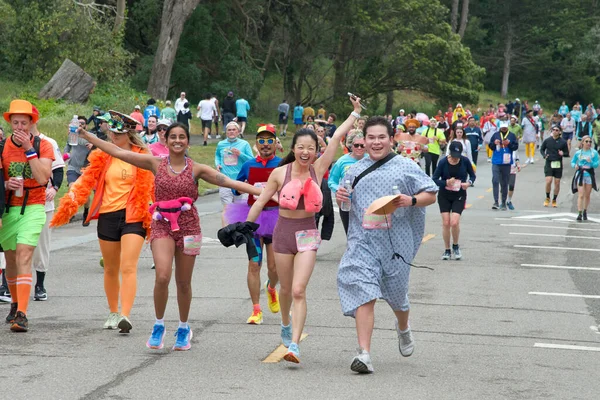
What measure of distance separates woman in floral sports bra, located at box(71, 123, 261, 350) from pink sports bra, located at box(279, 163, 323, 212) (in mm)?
505

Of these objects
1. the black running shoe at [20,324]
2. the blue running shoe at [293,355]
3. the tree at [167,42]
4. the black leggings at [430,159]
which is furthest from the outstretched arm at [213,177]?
the tree at [167,42]

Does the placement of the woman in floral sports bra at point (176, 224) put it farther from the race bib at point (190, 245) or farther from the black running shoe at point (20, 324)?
the black running shoe at point (20, 324)

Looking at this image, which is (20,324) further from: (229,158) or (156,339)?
(229,158)

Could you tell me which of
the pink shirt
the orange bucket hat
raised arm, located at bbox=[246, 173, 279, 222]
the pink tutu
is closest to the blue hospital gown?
raised arm, located at bbox=[246, 173, 279, 222]

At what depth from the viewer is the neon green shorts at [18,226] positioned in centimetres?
925

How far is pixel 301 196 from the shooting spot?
320 inches

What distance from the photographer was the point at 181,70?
1889 inches

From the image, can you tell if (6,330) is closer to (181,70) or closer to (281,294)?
(281,294)

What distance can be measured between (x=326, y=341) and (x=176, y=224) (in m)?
1.66

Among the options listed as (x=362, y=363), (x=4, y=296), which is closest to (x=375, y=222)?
(x=362, y=363)

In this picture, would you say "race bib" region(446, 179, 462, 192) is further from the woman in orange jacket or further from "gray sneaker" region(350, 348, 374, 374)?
"gray sneaker" region(350, 348, 374, 374)

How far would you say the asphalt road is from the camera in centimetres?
709

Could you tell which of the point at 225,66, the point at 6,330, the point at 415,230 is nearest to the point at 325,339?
the point at 415,230

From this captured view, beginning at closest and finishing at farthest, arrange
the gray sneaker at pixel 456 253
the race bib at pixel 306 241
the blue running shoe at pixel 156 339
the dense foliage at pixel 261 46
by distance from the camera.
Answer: the race bib at pixel 306 241 < the blue running shoe at pixel 156 339 < the gray sneaker at pixel 456 253 < the dense foliage at pixel 261 46
